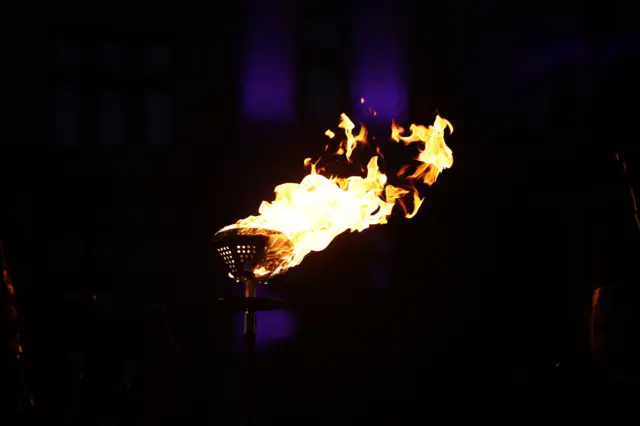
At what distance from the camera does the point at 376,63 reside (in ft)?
39.9

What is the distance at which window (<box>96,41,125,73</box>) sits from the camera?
39.9 ft

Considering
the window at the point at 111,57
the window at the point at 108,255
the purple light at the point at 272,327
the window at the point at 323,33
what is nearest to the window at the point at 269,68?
the window at the point at 323,33

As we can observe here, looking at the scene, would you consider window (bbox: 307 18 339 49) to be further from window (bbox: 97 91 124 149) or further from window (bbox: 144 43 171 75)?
window (bbox: 97 91 124 149)

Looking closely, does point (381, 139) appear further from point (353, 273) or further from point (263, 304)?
point (263, 304)

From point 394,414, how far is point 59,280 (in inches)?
204

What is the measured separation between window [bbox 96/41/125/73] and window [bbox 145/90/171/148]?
0.65m

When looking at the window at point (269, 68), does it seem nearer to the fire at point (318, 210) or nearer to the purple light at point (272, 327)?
the purple light at point (272, 327)

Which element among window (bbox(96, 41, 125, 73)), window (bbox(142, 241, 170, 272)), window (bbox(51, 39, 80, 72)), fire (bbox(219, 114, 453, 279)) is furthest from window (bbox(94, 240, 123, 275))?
fire (bbox(219, 114, 453, 279))

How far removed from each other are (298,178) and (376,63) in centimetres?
224

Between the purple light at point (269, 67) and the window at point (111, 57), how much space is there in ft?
6.49

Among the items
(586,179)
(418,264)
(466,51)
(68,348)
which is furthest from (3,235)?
(586,179)

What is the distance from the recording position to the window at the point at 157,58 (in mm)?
12172

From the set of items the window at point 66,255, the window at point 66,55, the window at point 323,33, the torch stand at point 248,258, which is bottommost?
the window at point 66,255

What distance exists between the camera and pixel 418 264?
11352mm
